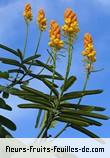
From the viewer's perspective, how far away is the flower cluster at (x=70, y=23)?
282cm

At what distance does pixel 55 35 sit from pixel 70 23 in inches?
5.2

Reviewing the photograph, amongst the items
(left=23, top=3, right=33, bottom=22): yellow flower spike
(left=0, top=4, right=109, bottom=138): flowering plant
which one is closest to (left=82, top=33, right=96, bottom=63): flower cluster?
(left=0, top=4, right=109, bottom=138): flowering plant

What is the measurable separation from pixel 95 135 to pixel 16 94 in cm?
58

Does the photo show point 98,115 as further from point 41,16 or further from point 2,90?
point 41,16

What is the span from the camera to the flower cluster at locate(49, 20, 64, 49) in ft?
9.18

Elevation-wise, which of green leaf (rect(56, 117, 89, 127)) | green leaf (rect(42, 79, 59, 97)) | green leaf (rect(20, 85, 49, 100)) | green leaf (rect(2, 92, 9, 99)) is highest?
green leaf (rect(2, 92, 9, 99))

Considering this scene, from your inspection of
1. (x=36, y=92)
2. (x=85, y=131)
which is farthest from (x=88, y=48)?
(x=85, y=131)

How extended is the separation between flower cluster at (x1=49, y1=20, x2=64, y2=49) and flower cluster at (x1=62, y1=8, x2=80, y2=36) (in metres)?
0.08

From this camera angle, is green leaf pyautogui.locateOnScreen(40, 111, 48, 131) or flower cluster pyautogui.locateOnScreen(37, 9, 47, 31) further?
flower cluster pyautogui.locateOnScreen(37, 9, 47, 31)

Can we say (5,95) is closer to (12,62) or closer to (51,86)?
(12,62)

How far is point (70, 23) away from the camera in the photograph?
286cm

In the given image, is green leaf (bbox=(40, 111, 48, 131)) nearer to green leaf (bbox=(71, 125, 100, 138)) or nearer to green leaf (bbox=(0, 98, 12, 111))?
green leaf (bbox=(71, 125, 100, 138))

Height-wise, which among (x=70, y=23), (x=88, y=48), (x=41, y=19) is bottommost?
(x=88, y=48)

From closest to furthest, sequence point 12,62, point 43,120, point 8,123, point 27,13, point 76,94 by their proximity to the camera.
→ 1. point 76,94
2. point 43,120
3. point 8,123
4. point 12,62
5. point 27,13
